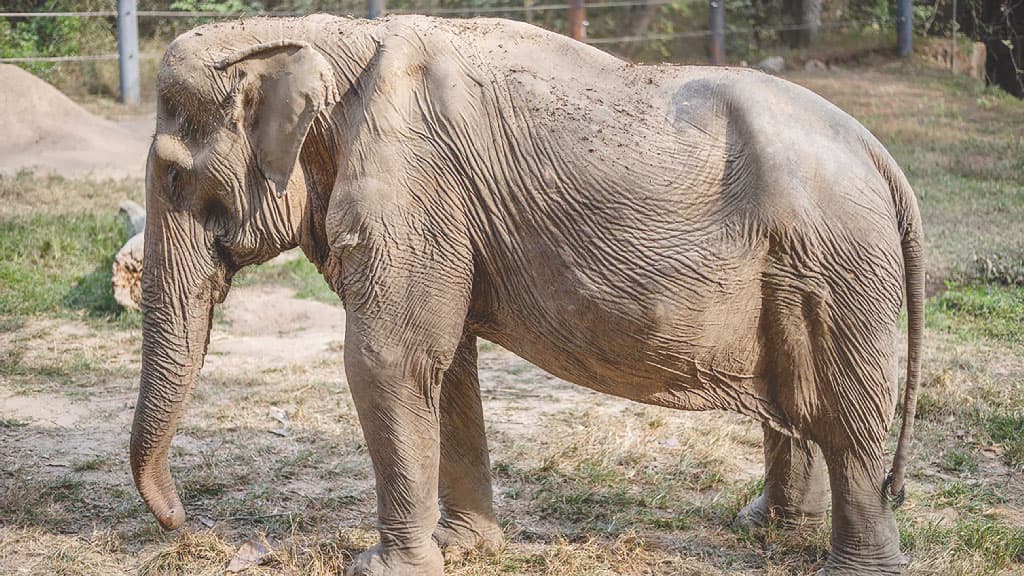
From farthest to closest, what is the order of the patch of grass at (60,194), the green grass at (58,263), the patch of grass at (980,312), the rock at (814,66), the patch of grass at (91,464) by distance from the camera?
Result: the rock at (814,66), the patch of grass at (60,194), the green grass at (58,263), the patch of grass at (980,312), the patch of grass at (91,464)

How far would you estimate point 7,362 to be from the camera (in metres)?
6.86

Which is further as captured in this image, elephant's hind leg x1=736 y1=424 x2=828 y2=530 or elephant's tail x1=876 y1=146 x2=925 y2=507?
elephant's hind leg x1=736 y1=424 x2=828 y2=530

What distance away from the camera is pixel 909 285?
401 centimetres

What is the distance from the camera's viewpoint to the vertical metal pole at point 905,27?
17.1 metres

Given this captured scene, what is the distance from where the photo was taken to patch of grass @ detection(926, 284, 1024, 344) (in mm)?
7363

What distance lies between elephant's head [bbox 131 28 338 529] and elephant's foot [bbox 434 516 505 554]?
1057 millimetres

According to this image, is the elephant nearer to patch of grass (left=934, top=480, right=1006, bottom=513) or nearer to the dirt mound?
patch of grass (left=934, top=480, right=1006, bottom=513)

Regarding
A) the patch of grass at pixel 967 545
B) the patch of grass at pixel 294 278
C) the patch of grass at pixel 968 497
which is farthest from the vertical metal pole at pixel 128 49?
the patch of grass at pixel 967 545

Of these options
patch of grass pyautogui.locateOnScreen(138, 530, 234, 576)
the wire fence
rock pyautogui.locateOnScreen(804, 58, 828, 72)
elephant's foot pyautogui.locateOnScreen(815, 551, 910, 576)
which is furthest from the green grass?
rock pyautogui.locateOnScreen(804, 58, 828, 72)

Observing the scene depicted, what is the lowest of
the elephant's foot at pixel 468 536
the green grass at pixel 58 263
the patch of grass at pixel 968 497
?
the patch of grass at pixel 968 497

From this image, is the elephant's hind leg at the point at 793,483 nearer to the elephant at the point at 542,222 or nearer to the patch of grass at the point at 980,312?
the elephant at the point at 542,222

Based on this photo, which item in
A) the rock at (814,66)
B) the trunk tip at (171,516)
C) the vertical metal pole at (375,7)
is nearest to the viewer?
the trunk tip at (171,516)

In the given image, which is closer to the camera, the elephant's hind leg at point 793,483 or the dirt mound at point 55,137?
the elephant's hind leg at point 793,483

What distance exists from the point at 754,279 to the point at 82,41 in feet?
47.3
